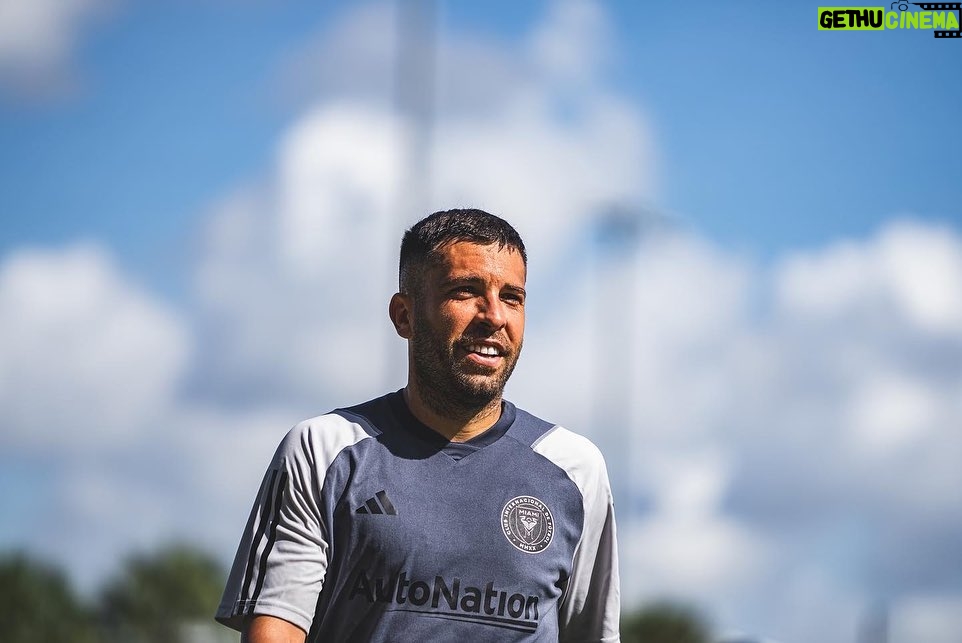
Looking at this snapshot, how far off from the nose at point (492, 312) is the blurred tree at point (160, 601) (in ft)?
169

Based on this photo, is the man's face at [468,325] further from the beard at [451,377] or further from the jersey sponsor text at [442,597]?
the jersey sponsor text at [442,597]

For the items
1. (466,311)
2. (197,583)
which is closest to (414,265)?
(466,311)

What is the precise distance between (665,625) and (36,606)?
2536cm

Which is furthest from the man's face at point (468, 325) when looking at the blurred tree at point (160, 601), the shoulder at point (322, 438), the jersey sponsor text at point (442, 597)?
the blurred tree at point (160, 601)

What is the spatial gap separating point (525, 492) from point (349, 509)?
58 centimetres

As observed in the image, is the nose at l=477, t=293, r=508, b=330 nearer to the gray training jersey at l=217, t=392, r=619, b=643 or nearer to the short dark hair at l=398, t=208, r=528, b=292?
the short dark hair at l=398, t=208, r=528, b=292

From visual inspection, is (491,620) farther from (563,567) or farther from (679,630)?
(679,630)


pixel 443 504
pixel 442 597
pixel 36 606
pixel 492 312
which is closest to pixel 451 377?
pixel 492 312

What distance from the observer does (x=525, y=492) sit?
14.8ft

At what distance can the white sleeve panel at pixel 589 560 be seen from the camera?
184 inches

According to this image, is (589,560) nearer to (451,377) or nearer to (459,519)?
(459,519)

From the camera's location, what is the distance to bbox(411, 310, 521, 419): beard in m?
4.52

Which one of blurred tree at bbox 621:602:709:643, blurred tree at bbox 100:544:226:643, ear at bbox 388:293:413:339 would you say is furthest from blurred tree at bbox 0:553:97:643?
ear at bbox 388:293:413:339

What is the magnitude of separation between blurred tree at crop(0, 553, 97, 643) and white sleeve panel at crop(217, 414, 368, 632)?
146ft
